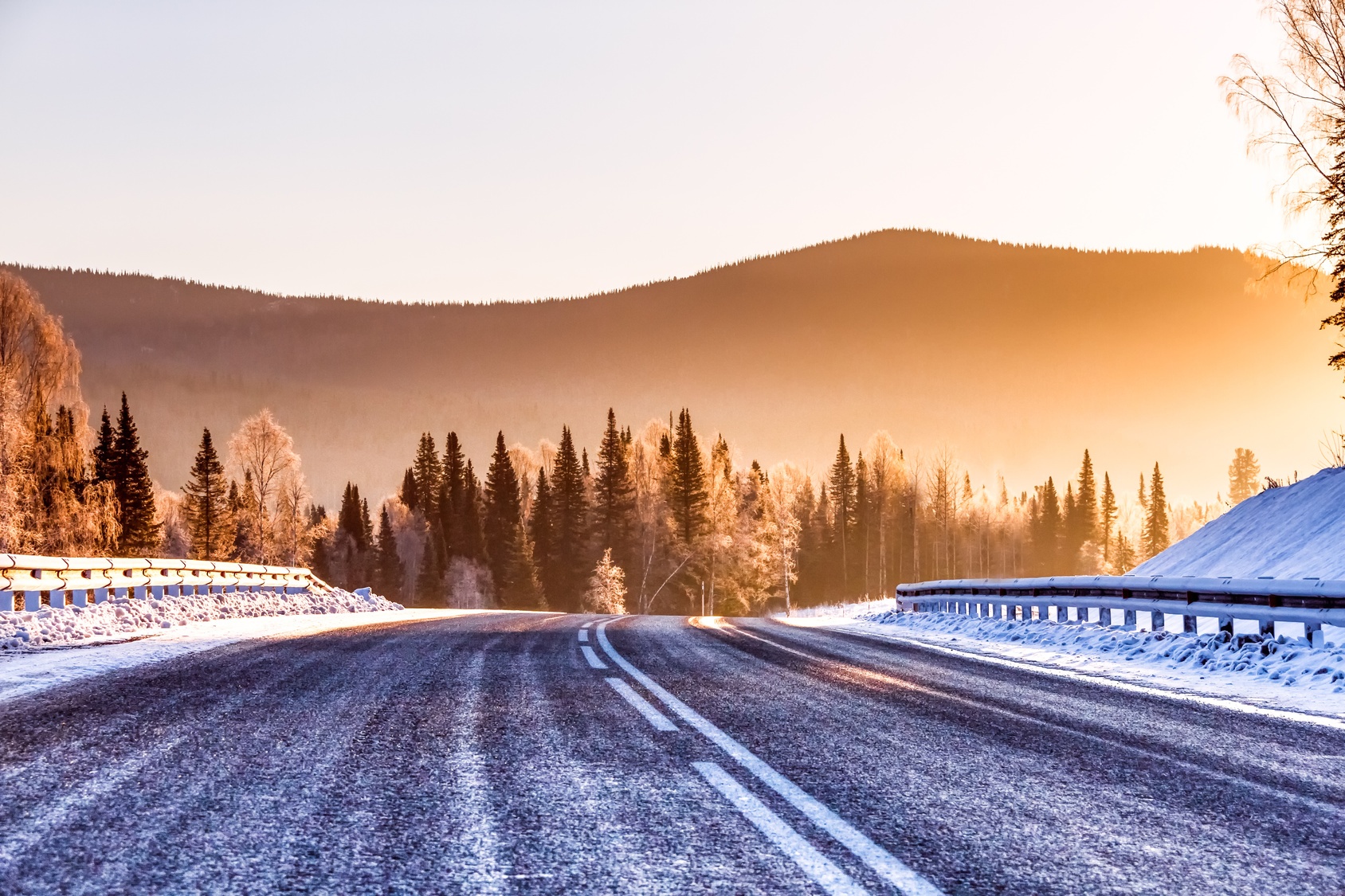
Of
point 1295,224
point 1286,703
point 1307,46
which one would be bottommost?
point 1286,703

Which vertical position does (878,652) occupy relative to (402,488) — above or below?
below

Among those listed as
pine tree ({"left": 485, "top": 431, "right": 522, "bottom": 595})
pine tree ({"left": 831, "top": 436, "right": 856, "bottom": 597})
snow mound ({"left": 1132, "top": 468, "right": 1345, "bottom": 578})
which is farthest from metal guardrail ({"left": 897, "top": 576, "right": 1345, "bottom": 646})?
pine tree ({"left": 831, "top": 436, "right": 856, "bottom": 597})

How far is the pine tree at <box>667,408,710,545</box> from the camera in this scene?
78.4 metres

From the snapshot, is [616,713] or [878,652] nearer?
[616,713]

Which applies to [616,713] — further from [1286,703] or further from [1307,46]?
[1307,46]

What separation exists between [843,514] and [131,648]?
334 ft

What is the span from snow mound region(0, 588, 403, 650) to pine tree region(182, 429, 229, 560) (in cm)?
5607

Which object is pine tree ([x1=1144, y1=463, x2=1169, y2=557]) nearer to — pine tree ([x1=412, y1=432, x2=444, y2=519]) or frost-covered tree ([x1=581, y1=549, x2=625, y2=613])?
frost-covered tree ([x1=581, y1=549, x2=625, y2=613])

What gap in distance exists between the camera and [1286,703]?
7.71 metres

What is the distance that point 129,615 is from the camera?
14.0 metres

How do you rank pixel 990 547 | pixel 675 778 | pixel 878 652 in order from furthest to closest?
pixel 990 547 → pixel 878 652 → pixel 675 778

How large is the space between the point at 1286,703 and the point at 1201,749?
287 centimetres

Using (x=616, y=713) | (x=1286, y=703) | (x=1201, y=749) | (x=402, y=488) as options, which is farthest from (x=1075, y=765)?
(x=402, y=488)

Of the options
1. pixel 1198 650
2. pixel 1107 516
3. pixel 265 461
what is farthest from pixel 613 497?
pixel 1198 650
